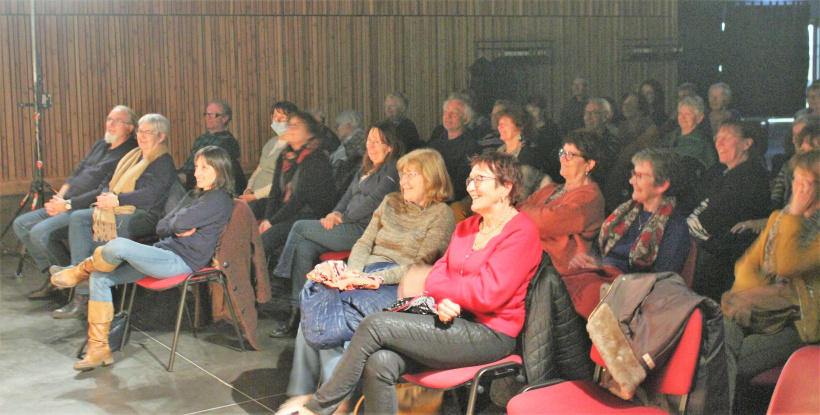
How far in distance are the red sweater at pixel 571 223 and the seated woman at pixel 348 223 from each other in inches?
42.1

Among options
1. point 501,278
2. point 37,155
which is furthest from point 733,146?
point 37,155

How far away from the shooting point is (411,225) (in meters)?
A: 3.54

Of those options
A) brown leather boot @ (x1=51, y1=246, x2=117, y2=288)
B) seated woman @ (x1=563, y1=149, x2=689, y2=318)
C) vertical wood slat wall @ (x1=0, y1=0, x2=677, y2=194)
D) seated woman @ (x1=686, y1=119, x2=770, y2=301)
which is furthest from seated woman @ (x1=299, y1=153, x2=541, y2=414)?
vertical wood slat wall @ (x1=0, y1=0, x2=677, y2=194)

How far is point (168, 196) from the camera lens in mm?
4871

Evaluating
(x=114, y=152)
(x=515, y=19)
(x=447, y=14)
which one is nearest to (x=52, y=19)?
(x=114, y=152)

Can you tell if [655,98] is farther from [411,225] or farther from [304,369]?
[304,369]

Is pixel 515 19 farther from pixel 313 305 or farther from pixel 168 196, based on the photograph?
pixel 313 305

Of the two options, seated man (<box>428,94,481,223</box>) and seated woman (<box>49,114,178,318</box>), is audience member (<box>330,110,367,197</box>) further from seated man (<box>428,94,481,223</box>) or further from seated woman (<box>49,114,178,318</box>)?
seated woman (<box>49,114,178,318</box>)

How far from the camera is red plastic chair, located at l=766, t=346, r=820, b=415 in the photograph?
6.36 ft

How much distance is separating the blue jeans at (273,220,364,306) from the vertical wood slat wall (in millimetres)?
2545

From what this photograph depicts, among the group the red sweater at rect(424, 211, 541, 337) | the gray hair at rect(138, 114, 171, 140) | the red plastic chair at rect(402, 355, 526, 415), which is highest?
the gray hair at rect(138, 114, 171, 140)

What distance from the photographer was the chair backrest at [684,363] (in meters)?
2.20

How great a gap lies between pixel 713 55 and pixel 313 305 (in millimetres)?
3442

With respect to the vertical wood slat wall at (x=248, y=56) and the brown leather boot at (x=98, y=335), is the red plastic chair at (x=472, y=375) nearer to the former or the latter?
the brown leather boot at (x=98, y=335)
